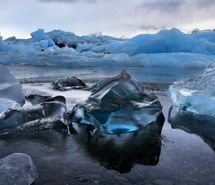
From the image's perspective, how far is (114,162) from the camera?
7.09 ft

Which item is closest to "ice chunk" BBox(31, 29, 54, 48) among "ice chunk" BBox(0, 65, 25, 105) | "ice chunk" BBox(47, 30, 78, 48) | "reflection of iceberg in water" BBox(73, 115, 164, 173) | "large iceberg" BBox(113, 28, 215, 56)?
"ice chunk" BBox(47, 30, 78, 48)

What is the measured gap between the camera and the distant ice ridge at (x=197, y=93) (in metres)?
3.26

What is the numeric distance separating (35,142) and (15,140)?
0.17 metres

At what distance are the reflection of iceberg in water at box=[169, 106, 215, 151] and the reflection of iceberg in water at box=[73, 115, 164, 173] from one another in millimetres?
282

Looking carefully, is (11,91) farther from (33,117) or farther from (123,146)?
(123,146)

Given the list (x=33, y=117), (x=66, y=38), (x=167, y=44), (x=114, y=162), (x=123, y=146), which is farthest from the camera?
(x=66, y=38)

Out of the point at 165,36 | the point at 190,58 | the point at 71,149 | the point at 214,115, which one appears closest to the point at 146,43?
the point at 165,36

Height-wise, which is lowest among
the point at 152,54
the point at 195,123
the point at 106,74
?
the point at 106,74

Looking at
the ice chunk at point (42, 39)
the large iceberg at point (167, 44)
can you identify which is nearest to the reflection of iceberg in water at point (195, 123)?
the large iceberg at point (167, 44)

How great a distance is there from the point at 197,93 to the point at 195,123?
429mm

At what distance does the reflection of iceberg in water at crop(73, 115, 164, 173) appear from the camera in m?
2.17

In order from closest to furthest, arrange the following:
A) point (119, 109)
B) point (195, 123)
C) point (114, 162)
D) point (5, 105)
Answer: point (114, 162) < point (119, 109) < point (195, 123) < point (5, 105)

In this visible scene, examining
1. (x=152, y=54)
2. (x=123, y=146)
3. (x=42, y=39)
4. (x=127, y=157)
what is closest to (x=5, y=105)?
(x=123, y=146)

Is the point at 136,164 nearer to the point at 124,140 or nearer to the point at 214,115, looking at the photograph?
the point at 124,140
